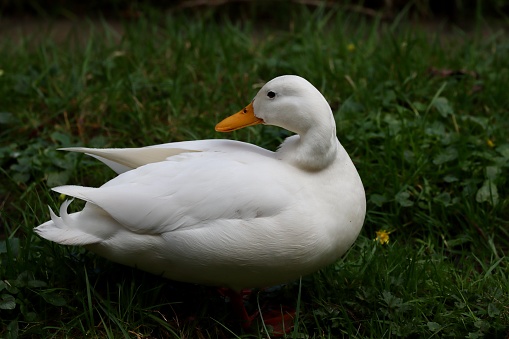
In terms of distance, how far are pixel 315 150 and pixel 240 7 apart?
3.56 metres

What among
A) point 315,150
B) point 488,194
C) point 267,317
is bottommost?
point 267,317

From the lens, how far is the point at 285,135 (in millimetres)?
3842

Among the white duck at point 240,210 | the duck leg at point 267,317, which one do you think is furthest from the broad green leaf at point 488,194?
the duck leg at point 267,317

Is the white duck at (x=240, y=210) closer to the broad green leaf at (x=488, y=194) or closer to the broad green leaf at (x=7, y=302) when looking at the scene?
the broad green leaf at (x=7, y=302)

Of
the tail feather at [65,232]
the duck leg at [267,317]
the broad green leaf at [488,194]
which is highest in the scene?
the tail feather at [65,232]

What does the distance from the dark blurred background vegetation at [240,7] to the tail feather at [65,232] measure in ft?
10.8

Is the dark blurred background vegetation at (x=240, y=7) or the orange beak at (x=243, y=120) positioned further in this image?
the dark blurred background vegetation at (x=240, y=7)

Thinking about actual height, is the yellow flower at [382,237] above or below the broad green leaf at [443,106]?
below

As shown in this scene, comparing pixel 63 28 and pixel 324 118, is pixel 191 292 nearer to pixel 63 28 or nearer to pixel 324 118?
pixel 324 118

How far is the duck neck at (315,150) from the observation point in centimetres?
272

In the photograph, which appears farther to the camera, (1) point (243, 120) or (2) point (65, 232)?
(1) point (243, 120)

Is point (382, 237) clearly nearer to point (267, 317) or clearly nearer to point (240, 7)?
point (267, 317)

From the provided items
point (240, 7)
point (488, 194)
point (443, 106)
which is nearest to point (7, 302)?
point (488, 194)

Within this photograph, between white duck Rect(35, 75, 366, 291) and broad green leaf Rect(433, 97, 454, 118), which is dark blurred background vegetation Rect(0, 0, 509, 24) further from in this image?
white duck Rect(35, 75, 366, 291)
